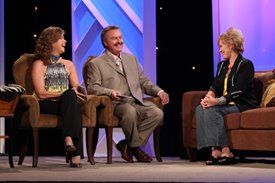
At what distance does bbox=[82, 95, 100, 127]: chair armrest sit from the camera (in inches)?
192

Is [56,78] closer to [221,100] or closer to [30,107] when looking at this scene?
[30,107]

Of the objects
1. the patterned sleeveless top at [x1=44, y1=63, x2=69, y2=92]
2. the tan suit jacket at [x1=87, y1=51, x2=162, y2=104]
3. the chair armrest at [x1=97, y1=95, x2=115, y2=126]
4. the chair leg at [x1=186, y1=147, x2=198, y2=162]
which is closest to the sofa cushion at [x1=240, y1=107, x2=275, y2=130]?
the chair leg at [x1=186, y1=147, x2=198, y2=162]

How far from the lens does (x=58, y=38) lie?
4961mm

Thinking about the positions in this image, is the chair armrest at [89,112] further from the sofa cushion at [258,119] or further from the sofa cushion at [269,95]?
the sofa cushion at [269,95]

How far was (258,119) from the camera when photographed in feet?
14.5

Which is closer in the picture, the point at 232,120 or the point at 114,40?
the point at 232,120

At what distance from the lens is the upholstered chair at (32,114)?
15.2ft

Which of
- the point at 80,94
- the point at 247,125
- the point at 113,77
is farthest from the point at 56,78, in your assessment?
the point at 247,125

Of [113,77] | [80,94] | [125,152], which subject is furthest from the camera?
[113,77]

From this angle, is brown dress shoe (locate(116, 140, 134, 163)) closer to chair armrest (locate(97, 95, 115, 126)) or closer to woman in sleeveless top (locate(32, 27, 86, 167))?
chair armrest (locate(97, 95, 115, 126))

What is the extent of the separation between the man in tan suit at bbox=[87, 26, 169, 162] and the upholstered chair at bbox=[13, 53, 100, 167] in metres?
0.29

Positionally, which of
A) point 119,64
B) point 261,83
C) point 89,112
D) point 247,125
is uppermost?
point 119,64

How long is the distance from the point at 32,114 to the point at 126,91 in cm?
107

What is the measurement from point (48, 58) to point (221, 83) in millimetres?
1551
